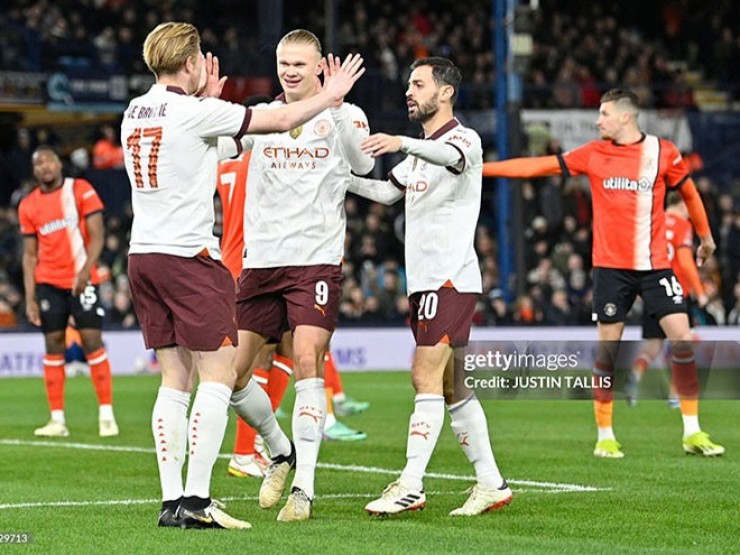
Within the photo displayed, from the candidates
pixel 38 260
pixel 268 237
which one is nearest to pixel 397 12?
pixel 38 260

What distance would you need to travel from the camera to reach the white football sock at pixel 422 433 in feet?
26.2

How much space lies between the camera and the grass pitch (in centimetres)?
702

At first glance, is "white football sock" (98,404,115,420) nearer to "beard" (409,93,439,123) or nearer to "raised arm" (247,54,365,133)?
"beard" (409,93,439,123)

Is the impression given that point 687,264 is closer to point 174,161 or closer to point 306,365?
point 306,365

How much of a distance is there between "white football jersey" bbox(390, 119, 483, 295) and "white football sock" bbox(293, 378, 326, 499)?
721 millimetres

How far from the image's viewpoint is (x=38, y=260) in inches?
527

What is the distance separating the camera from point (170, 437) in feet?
24.4

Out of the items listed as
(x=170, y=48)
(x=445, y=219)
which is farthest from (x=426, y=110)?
(x=170, y=48)

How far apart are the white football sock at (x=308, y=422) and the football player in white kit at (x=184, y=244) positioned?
632mm

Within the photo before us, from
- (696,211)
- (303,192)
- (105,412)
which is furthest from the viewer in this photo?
(105,412)

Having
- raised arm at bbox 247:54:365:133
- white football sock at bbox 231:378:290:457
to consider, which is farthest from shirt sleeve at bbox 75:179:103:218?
raised arm at bbox 247:54:365:133

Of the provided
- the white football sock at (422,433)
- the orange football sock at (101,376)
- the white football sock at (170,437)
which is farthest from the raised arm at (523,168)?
the orange football sock at (101,376)

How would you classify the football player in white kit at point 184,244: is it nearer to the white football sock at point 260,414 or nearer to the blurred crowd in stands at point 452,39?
the white football sock at point 260,414

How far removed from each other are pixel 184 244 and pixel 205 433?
877 millimetres
